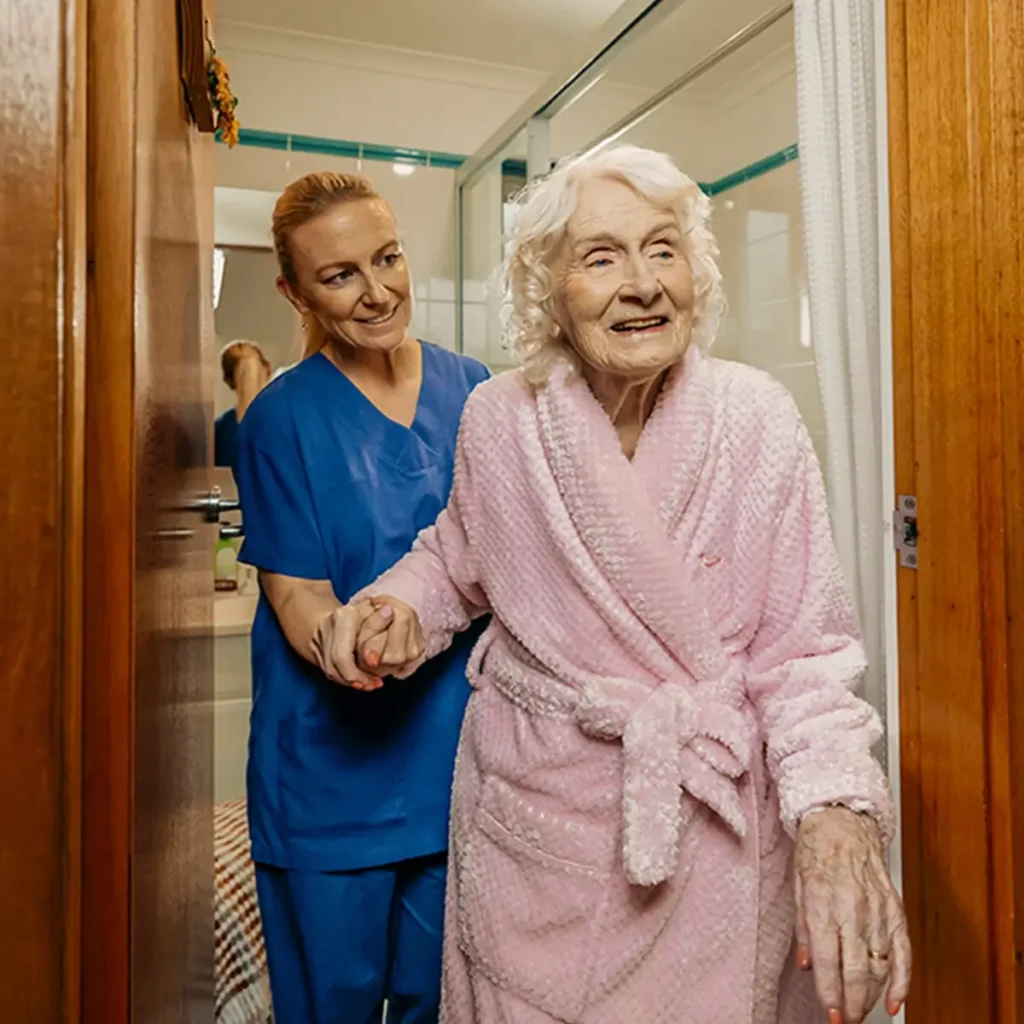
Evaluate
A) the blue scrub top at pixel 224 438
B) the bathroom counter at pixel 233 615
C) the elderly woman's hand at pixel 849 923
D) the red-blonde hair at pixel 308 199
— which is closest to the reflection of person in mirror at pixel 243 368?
the blue scrub top at pixel 224 438

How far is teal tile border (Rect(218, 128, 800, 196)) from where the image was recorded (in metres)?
2.11

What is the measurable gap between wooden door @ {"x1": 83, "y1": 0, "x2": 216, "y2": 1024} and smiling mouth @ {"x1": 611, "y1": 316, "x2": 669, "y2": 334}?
415 millimetres

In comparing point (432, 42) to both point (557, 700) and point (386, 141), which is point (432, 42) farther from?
point (557, 700)

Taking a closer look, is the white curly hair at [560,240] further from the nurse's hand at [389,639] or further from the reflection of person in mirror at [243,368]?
the reflection of person in mirror at [243,368]

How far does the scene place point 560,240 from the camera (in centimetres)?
89

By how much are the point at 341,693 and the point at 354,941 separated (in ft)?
0.98

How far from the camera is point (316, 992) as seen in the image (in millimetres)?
1071

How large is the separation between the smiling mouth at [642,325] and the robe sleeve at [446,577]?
0.20 metres

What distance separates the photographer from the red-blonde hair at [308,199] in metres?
1.12

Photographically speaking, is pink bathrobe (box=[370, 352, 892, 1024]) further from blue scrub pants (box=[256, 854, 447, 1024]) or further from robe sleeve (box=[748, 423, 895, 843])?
blue scrub pants (box=[256, 854, 447, 1024])

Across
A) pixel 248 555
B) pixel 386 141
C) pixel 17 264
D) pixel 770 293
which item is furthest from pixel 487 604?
pixel 386 141

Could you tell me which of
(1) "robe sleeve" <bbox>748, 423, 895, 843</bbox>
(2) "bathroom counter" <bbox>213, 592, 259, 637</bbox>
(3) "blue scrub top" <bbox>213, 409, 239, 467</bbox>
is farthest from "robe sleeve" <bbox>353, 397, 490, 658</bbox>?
(2) "bathroom counter" <bbox>213, 592, 259, 637</bbox>

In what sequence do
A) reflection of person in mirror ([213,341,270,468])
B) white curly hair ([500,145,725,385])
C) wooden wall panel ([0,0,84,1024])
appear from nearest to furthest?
1. wooden wall panel ([0,0,84,1024])
2. white curly hair ([500,145,725,385])
3. reflection of person in mirror ([213,341,270,468])

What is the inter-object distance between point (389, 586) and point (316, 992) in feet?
1.73
